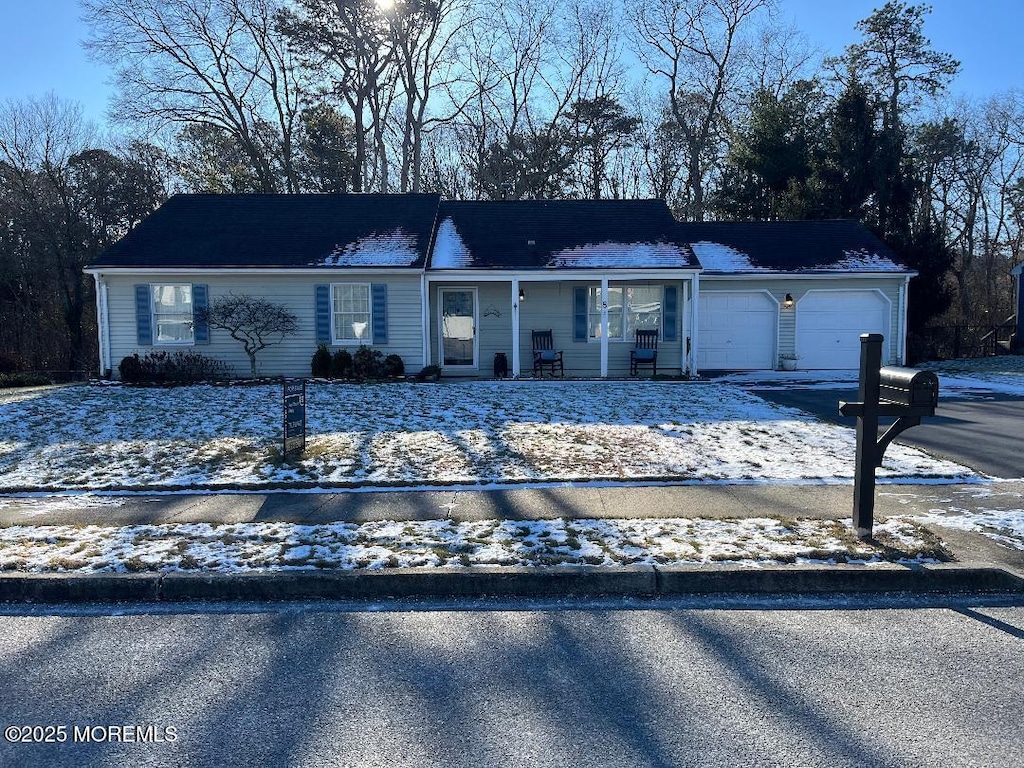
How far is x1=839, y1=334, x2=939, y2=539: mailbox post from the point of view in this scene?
4.66 meters

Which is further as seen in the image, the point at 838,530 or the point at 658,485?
the point at 658,485

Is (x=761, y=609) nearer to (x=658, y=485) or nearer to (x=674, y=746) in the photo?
(x=674, y=746)

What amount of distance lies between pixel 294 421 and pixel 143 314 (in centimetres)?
1035

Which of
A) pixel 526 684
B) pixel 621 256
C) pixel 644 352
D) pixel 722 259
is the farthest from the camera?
pixel 722 259

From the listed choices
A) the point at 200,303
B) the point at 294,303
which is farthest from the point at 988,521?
the point at 200,303

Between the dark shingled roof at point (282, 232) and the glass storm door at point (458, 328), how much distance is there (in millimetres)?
1514

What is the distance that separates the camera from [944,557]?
455cm

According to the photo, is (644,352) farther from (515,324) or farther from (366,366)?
(366,366)

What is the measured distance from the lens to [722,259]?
1897 cm

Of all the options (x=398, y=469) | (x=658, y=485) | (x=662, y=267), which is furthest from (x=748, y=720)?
(x=662, y=267)

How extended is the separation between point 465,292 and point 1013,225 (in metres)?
32.7

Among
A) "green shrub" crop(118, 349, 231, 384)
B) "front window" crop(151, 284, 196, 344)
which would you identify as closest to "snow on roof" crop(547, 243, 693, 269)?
"green shrub" crop(118, 349, 231, 384)

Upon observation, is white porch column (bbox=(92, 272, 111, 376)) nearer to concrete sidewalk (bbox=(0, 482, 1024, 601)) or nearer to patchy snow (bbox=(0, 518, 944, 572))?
concrete sidewalk (bbox=(0, 482, 1024, 601))

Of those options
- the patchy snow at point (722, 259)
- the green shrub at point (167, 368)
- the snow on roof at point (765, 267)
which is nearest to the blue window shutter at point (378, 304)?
the green shrub at point (167, 368)
